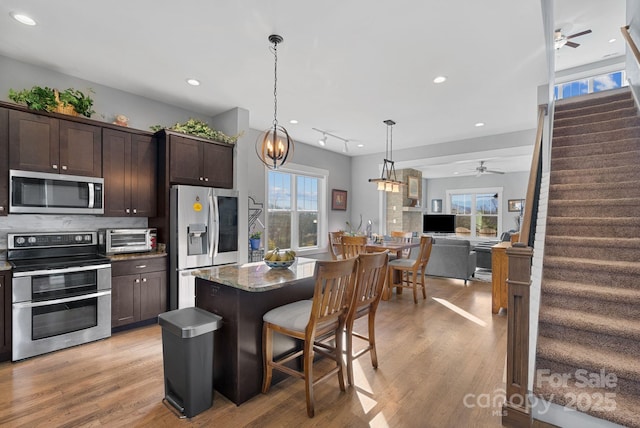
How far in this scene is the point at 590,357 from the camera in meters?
2.10

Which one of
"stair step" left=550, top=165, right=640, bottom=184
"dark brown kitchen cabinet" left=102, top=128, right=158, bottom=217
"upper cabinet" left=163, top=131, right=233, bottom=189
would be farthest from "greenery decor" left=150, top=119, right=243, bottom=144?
"stair step" left=550, top=165, right=640, bottom=184

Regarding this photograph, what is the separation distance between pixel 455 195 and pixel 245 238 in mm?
9154

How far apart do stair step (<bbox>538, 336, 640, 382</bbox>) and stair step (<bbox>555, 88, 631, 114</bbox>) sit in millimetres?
3866

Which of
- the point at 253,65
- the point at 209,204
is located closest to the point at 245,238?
the point at 209,204

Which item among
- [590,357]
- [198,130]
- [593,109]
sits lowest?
[590,357]

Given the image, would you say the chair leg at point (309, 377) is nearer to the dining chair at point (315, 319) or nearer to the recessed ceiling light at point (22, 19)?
the dining chair at point (315, 319)

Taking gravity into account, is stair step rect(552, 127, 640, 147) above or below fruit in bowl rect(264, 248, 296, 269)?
above

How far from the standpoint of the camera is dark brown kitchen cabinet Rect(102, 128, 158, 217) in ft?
11.8

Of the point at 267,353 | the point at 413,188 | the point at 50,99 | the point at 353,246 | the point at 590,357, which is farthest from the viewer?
the point at 413,188

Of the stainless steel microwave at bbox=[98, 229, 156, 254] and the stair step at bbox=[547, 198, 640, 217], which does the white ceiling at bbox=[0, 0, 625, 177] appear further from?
the stainless steel microwave at bbox=[98, 229, 156, 254]

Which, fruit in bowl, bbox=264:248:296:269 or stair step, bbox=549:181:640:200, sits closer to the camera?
fruit in bowl, bbox=264:248:296:269

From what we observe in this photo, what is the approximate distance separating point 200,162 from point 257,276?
8.10 ft

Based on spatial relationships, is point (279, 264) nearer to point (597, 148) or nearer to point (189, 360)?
point (189, 360)

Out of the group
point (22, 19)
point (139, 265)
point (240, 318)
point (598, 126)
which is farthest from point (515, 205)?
point (22, 19)
